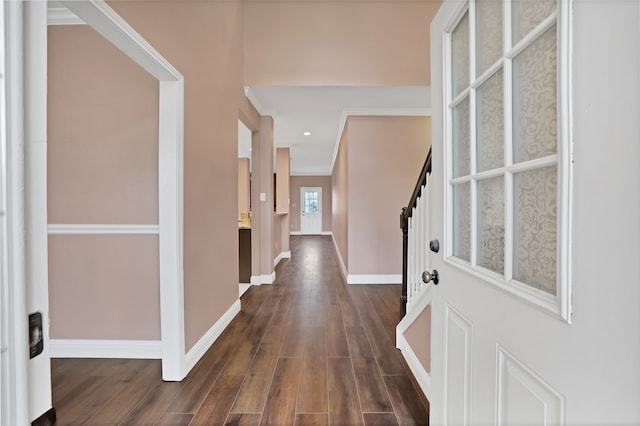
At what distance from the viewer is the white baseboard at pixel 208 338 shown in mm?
1948

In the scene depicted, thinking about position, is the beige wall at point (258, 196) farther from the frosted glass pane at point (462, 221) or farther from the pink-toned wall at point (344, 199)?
the frosted glass pane at point (462, 221)

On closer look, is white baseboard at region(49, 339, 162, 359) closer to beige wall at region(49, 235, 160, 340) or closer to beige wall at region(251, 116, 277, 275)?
beige wall at region(49, 235, 160, 340)

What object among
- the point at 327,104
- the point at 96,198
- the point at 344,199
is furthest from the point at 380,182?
the point at 96,198

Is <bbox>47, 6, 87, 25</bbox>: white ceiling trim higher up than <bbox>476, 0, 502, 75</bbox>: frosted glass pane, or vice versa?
<bbox>47, 6, 87, 25</bbox>: white ceiling trim

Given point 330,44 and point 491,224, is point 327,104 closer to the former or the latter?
point 330,44

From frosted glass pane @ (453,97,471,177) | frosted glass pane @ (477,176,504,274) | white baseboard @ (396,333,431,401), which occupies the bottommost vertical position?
white baseboard @ (396,333,431,401)

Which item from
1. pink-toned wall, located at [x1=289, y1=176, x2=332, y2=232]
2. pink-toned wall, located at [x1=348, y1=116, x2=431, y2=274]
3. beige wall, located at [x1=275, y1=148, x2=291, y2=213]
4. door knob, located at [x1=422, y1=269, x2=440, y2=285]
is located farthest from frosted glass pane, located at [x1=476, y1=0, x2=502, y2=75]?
pink-toned wall, located at [x1=289, y1=176, x2=332, y2=232]

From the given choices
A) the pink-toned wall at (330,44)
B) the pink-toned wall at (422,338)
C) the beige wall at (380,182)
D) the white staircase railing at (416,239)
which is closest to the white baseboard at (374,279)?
the beige wall at (380,182)

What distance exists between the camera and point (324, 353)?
2.17 meters

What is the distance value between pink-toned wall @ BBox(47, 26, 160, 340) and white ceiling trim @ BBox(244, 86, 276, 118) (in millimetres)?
1440

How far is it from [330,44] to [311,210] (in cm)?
848

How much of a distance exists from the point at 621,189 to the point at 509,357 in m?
0.46

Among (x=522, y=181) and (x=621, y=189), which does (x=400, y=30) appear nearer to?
(x=522, y=181)

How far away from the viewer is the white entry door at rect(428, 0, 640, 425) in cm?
46
